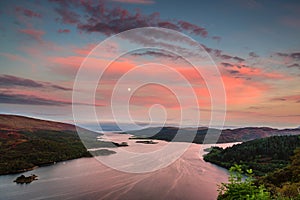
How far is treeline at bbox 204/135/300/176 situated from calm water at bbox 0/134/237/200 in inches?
183

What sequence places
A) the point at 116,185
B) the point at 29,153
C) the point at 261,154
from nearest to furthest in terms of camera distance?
1. the point at 116,185
2. the point at 261,154
3. the point at 29,153

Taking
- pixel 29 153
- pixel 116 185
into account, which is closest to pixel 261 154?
pixel 116 185

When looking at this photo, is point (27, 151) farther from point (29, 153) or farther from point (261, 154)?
point (261, 154)

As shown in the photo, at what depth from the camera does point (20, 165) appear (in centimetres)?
2719

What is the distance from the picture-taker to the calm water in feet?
56.0

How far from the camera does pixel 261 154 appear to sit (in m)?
28.9

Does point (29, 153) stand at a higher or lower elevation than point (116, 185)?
higher

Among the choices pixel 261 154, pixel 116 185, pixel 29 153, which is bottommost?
pixel 116 185

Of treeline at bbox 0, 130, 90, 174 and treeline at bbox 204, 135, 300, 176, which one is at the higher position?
treeline at bbox 204, 135, 300, 176

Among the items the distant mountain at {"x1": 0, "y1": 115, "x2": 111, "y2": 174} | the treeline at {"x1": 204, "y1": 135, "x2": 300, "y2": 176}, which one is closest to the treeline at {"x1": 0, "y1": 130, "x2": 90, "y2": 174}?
the distant mountain at {"x1": 0, "y1": 115, "x2": 111, "y2": 174}

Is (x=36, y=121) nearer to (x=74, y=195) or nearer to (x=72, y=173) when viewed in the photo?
(x=72, y=173)

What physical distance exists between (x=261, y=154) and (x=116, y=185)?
18870 mm

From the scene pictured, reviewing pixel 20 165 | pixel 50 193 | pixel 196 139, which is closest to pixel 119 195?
pixel 50 193

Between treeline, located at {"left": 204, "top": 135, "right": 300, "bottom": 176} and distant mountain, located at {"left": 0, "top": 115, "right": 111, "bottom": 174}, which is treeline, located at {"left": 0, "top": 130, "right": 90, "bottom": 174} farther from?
treeline, located at {"left": 204, "top": 135, "right": 300, "bottom": 176}
